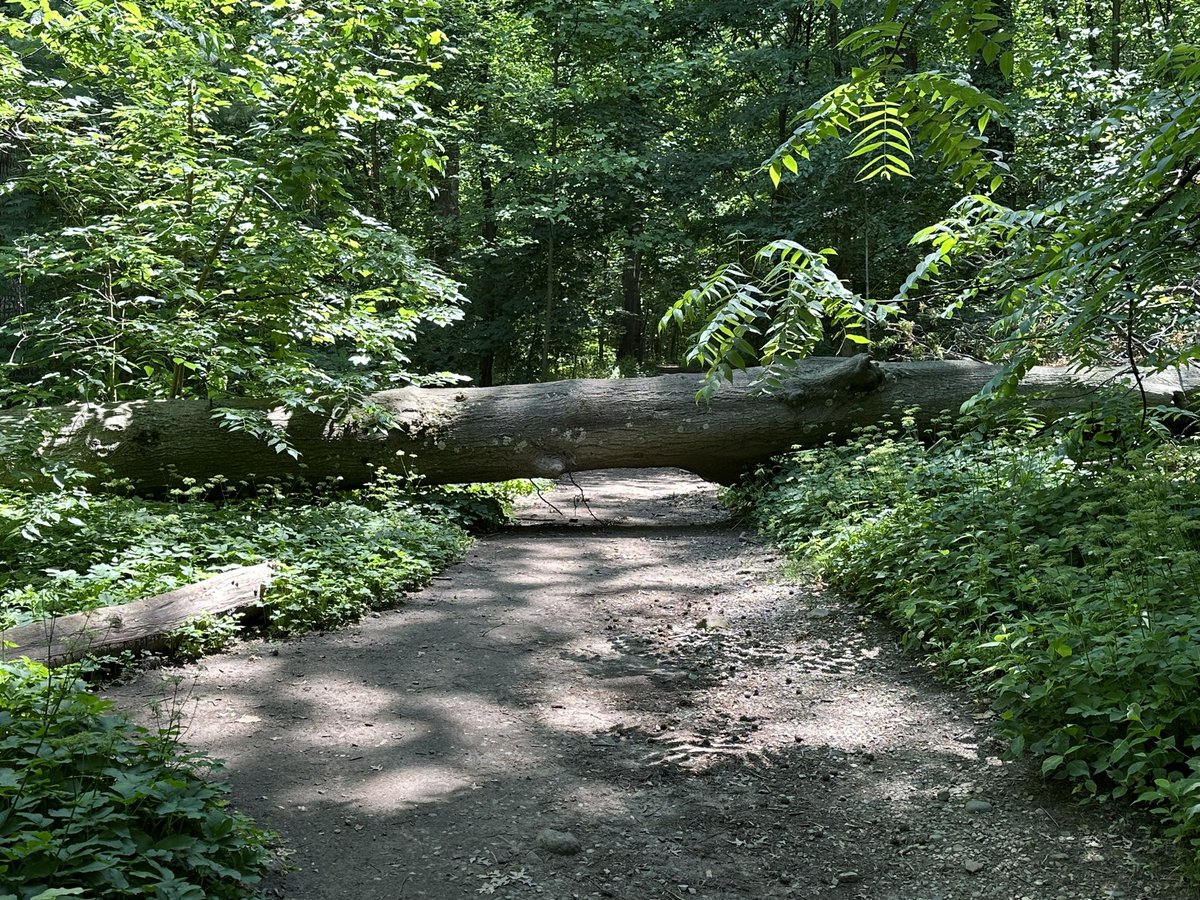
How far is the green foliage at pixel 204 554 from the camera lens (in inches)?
227

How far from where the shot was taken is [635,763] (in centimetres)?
427

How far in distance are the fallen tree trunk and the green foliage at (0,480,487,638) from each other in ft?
3.98

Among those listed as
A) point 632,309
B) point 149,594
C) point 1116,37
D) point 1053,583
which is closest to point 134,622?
point 149,594

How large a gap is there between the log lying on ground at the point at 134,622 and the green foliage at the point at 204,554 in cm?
13

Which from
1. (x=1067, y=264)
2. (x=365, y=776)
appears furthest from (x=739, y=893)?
(x=1067, y=264)

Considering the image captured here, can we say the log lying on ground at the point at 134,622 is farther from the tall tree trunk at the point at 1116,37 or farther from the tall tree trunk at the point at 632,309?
the tall tree trunk at the point at 632,309

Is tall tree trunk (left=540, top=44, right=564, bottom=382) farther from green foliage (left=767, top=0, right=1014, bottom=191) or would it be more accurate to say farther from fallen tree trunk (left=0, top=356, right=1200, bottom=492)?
green foliage (left=767, top=0, right=1014, bottom=191)

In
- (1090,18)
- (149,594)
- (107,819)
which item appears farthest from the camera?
(1090,18)

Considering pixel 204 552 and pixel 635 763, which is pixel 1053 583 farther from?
pixel 204 552

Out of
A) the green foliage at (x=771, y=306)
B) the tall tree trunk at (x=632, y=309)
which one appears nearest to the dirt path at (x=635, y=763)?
the green foliage at (x=771, y=306)

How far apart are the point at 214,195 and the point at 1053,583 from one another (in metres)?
8.02

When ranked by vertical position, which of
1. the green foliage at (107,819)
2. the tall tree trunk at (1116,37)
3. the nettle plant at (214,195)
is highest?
the tall tree trunk at (1116,37)

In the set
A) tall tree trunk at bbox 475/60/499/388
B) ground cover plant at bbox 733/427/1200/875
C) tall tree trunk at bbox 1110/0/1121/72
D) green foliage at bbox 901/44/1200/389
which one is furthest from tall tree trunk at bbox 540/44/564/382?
green foliage at bbox 901/44/1200/389

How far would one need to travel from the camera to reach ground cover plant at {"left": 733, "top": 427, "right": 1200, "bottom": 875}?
3318mm
